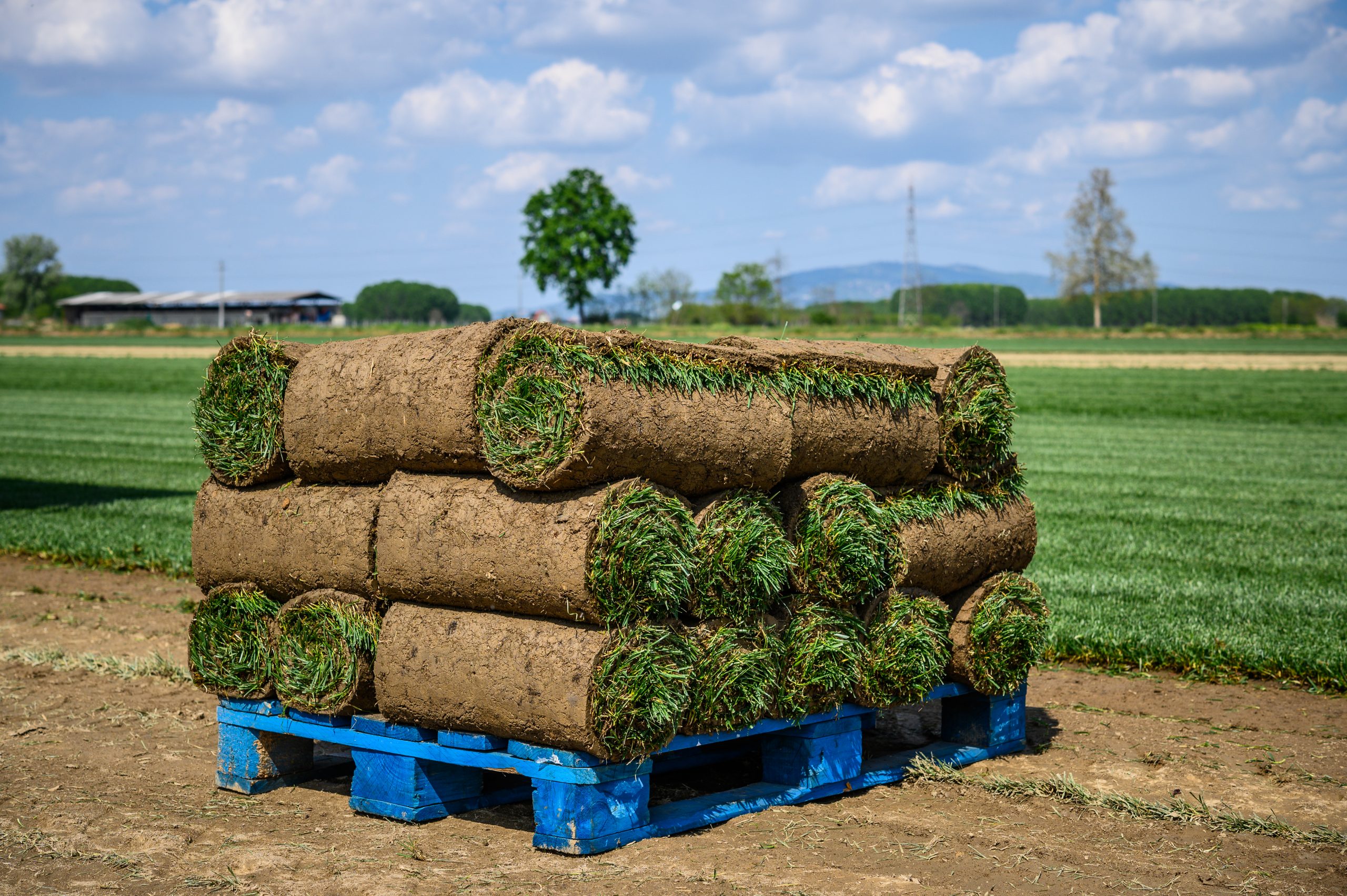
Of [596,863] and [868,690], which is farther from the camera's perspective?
[868,690]

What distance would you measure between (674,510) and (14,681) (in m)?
5.25

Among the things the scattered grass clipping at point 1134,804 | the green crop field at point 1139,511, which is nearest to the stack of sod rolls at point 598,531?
the scattered grass clipping at point 1134,804

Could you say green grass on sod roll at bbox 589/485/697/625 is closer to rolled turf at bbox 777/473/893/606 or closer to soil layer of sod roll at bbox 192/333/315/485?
rolled turf at bbox 777/473/893/606

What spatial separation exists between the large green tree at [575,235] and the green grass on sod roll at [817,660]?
85.7 m

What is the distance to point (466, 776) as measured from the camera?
5.39m

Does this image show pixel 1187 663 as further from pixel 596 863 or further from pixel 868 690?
pixel 596 863

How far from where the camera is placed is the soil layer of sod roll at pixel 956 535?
5871 millimetres

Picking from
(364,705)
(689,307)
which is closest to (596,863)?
(364,705)

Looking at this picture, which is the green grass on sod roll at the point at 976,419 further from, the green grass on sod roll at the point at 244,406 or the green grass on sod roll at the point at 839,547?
the green grass on sod roll at the point at 244,406

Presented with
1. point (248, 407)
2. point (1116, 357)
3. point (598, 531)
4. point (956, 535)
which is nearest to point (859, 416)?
point (956, 535)

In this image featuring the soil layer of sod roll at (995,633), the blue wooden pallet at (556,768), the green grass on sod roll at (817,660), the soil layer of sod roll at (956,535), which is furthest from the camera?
the soil layer of sod roll at (995,633)

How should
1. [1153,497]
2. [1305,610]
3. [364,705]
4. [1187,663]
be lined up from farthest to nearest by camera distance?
[1153,497] < [1305,610] < [1187,663] < [364,705]

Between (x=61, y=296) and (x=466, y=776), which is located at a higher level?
(x=61, y=296)

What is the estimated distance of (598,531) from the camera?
457 cm
